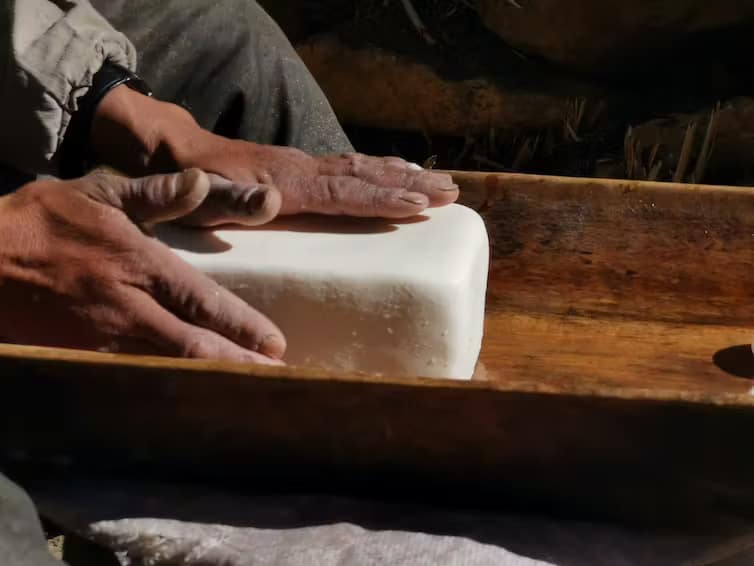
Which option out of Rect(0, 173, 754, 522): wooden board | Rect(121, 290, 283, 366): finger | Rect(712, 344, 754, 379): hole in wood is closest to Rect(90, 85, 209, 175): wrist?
Rect(121, 290, 283, 366): finger

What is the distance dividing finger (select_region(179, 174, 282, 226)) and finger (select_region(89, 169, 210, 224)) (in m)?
0.03

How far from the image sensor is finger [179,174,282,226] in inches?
50.0

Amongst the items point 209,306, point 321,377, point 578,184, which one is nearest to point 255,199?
point 209,306

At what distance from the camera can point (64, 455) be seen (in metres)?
1.20

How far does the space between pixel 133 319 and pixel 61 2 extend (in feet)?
2.02

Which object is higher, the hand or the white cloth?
the hand

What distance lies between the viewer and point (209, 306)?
123 cm

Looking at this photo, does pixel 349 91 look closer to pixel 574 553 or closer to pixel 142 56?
pixel 142 56

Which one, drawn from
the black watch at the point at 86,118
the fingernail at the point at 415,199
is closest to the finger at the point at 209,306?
the fingernail at the point at 415,199

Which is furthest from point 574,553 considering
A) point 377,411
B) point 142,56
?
point 142,56

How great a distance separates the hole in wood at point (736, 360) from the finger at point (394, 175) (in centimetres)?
52

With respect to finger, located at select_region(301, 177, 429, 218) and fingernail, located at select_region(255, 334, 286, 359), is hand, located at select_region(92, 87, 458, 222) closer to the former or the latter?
finger, located at select_region(301, 177, 429, 218)

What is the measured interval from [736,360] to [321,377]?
821mm

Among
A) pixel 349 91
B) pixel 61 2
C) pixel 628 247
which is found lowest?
pixel 349 91
